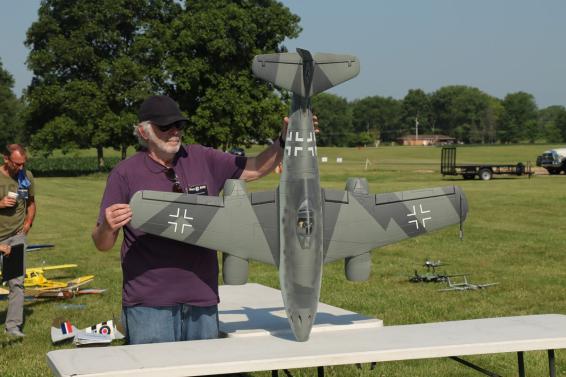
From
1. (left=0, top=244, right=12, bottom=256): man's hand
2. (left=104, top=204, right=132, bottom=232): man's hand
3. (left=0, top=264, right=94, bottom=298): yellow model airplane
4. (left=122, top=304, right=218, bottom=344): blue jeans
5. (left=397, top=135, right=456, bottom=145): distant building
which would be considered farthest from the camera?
(left=397, top=135, right=456, bottom=145): distant building

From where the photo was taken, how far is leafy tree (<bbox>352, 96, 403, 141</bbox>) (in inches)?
6929

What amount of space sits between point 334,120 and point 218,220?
6227 inches

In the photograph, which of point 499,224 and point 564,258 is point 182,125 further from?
point 499,224

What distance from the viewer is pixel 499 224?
2028 cm

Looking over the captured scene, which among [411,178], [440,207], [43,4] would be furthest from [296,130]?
[43,4]

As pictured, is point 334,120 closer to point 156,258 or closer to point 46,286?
point 46,286

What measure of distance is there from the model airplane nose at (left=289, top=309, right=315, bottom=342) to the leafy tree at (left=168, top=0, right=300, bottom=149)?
47.9 metres

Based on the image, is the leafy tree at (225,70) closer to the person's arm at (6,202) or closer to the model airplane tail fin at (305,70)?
the person's arm at (6,202)

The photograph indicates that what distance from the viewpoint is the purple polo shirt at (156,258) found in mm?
4531

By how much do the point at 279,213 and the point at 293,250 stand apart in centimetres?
27

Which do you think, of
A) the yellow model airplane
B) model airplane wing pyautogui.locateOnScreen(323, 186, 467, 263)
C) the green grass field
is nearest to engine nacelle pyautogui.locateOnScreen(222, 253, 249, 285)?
model airplane wing pyautogui.locateOnScreen(323, 186, 467, 263)

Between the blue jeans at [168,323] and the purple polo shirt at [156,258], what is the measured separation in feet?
0.20

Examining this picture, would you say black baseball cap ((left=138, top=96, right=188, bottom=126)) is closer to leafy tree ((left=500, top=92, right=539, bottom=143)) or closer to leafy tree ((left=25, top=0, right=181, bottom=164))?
leafy tree ((left=25, top=0, right=181, bottom=164))

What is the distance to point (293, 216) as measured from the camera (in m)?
4.66
